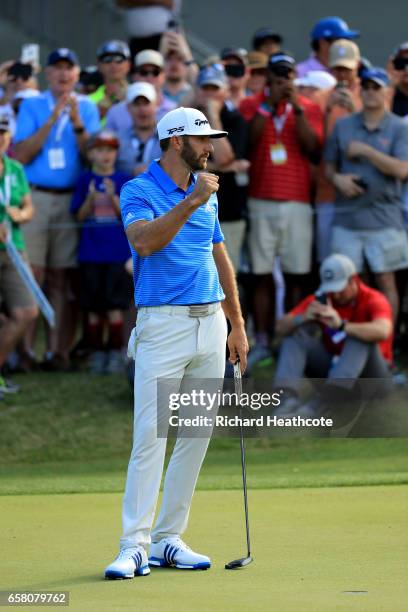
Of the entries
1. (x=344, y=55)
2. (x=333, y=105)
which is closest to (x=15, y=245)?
(x=333, y=105)

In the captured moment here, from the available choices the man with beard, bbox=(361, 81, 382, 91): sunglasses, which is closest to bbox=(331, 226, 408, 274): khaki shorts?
bbox=(361, 81, 382, 91): sunglasses

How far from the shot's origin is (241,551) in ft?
20.9

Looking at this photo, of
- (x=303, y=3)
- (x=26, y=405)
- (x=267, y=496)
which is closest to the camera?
(x=267, y=496)

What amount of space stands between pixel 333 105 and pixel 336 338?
104 inches

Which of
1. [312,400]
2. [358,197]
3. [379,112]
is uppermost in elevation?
[379,112]

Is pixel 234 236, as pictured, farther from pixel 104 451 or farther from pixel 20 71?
pixel 20 71

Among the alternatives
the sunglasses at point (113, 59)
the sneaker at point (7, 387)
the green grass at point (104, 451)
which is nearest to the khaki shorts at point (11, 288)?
the sneaker at point (7, 387)

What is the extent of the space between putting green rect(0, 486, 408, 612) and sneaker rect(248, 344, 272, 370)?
3.51 meters

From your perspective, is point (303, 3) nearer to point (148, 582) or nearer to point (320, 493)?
point (320, 493)

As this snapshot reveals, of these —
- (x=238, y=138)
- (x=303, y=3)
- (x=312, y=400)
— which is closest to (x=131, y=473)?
(x=312, y=400)

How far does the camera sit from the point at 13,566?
5.99m

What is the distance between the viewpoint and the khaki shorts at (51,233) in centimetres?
1202

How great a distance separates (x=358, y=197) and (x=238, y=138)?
1.14 meters

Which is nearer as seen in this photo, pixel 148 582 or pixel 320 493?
pixel 148 582
